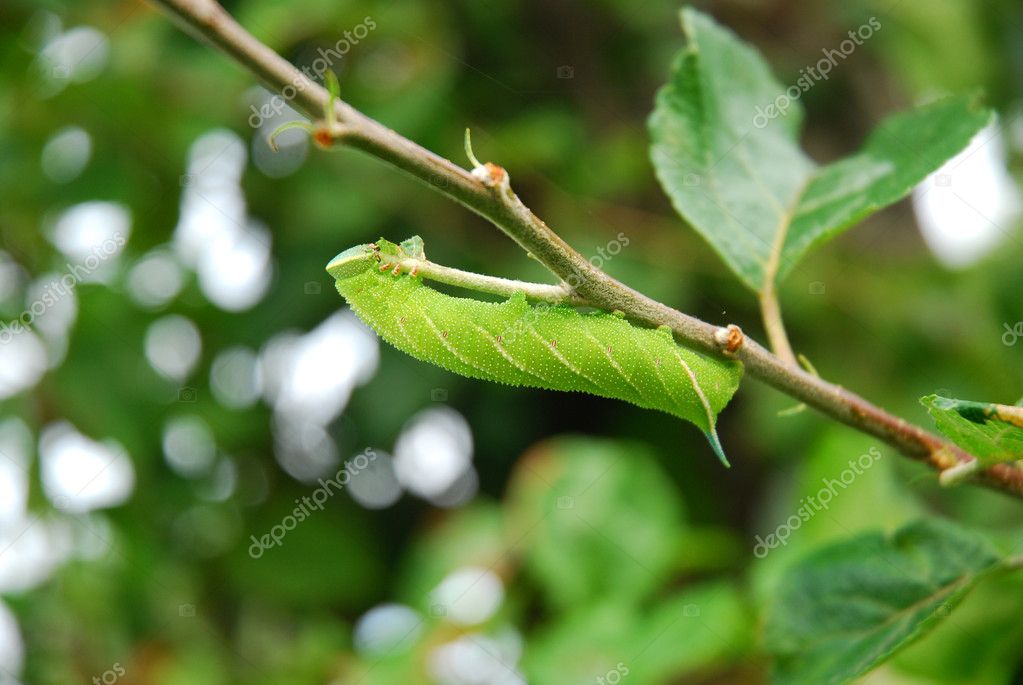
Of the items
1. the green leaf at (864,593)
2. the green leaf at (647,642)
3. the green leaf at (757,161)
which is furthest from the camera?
the green leaf at (647,642)

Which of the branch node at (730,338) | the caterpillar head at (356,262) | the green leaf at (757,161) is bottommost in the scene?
the branch node at (730,338)

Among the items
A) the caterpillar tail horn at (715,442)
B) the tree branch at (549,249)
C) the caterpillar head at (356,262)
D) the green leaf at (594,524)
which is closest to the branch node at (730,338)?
the tree branch at (549,249)

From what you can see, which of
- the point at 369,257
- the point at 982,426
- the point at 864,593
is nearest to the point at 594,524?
the point at 864,593

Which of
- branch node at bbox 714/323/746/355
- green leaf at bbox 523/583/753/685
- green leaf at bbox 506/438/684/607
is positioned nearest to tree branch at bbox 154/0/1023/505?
branch node at bbox 714/323/746/355

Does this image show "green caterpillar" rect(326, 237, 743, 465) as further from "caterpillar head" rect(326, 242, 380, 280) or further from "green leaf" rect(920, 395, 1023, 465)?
"green leaf" rect(920, 395, 1023, 465)

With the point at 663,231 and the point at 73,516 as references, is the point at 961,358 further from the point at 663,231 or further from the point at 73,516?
the point at 73,516

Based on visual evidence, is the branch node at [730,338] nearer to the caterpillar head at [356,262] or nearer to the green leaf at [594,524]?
the caterpillar head at [356,262]

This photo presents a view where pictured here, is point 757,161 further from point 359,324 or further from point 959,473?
point 359,324
